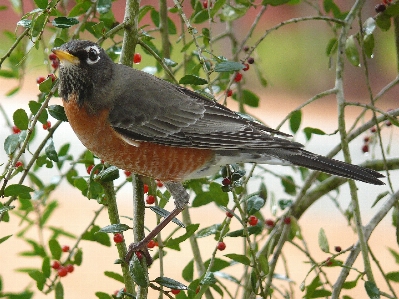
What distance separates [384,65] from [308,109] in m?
1.18

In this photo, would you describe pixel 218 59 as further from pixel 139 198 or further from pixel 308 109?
pixel 308 109

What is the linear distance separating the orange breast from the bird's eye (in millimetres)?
116

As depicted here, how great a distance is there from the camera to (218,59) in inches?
55.6

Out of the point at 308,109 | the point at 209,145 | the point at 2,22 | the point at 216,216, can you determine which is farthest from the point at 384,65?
the point at 209,145

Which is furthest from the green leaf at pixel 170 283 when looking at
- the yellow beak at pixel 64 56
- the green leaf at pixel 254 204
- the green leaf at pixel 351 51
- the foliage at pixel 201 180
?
the green leaf at pixel 351 51

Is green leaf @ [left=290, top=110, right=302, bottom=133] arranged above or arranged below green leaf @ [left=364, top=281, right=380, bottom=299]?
above

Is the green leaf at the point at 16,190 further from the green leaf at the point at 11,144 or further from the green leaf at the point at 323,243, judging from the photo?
the green leaf at the point at 323,243

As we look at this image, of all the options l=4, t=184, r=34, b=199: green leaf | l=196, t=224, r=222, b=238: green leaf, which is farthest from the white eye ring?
l=196, t=224, r=222, b=238: green leaf

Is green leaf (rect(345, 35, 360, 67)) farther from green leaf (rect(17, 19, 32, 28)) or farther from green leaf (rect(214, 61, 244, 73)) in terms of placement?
green leaf (rect(17, 19, 32, 28))

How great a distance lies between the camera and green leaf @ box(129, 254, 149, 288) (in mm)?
1289

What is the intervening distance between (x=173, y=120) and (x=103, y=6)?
0.38 meters

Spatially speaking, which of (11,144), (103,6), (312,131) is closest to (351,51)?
(312,131)

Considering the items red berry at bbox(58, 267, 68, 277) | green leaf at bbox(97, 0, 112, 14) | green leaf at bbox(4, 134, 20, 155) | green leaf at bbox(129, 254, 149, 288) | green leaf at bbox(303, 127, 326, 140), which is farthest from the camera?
green leaf at bbox(303, 127, 326, 140)

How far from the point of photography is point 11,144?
1.41 meters
